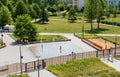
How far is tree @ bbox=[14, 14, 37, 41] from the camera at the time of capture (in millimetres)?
46219

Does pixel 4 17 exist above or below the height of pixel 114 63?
above

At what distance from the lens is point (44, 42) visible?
4653cm

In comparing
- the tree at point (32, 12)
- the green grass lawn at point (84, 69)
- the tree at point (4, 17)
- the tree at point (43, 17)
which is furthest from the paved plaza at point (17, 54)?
the tree at point (43, 17)

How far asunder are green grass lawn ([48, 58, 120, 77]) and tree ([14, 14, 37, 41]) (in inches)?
595

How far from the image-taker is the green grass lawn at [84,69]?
98.7 feet

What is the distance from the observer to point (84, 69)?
31812mm

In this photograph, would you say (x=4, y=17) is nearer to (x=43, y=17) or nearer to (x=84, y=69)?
(x=43, y=17)

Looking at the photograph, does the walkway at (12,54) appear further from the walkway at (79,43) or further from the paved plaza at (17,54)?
the walkway at (79,43)

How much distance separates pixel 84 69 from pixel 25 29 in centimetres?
1812

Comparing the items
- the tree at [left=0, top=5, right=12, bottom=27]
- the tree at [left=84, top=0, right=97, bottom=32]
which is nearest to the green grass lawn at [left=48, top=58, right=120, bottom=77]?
the tree at [left=84, top=0, right=97, bottom=32]

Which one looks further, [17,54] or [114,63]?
[17,54]

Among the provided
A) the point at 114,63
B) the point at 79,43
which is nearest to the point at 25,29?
the point at 79,43

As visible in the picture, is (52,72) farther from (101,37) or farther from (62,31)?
(62,31)

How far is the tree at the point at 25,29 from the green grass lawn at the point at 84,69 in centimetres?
1511
